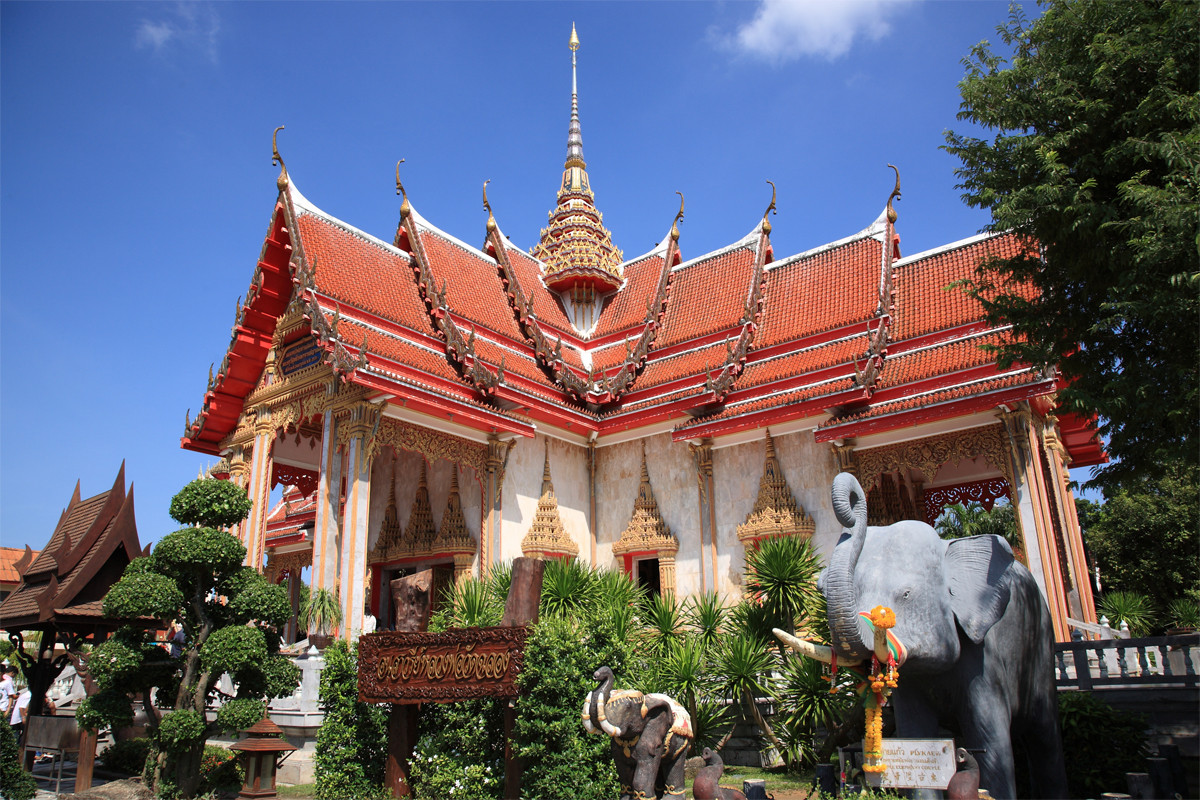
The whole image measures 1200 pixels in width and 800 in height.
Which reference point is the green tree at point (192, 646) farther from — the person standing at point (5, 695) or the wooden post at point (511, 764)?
the person standing at point (5, 695)

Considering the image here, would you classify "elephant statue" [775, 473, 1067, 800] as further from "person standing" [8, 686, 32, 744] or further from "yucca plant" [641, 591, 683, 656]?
"person standing" [8, 686, 32, 744]

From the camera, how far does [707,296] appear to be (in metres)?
17.6

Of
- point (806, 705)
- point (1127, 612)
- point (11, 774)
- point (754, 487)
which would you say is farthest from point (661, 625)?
point (1127, 612)

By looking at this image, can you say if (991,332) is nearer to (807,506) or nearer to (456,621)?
(807,506)

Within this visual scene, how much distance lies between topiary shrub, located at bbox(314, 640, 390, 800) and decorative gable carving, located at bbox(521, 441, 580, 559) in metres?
6.37

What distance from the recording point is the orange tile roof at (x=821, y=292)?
1530 cm

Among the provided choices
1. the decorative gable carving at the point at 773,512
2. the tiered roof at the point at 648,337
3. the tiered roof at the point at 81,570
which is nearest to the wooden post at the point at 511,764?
the tiered roof at the point at 648,337

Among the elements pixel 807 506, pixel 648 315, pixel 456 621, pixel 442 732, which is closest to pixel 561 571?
pixel 456 621

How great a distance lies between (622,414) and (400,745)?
8.88 meters

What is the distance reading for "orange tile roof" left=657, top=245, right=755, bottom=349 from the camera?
1672 centimetres

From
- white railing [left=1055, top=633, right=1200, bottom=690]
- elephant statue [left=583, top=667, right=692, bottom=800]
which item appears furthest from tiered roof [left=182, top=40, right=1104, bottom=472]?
elephant statue [left=583, top=667, right=692, bottom=800]

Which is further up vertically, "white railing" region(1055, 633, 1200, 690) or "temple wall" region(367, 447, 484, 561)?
"temple wall" region(367, 447, 484, 561)

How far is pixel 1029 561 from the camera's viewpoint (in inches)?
437

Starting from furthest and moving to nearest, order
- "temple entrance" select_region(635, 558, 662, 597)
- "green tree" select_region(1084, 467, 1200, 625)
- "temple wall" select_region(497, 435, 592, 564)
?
1. "green tree" select_region(1084, 467, 1200, 625)
2. "temple entrance" select_region(635, 558, 662, 597)
3. "temple wall" select_region(497, 435, 592, 564)
